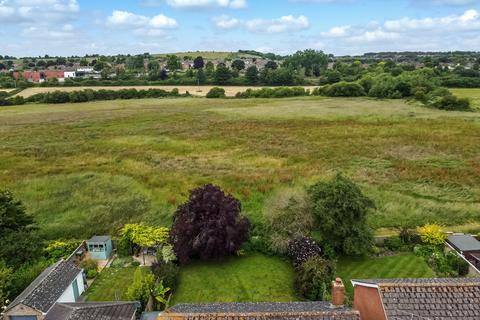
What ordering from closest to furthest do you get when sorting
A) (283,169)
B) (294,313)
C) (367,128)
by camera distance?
1. (294,313)
2. (283,169)
3. (367,128)

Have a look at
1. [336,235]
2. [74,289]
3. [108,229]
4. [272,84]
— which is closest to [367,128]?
[336,235]

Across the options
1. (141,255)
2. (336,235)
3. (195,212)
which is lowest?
(141,255)

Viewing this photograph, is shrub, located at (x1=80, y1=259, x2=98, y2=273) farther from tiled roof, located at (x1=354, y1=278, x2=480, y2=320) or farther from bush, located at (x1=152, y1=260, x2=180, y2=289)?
tiled roof, located at (x1=354, y1=278, x2=480, y2=320)

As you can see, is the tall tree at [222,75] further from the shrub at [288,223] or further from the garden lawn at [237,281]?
the garden lawn at [237,281]

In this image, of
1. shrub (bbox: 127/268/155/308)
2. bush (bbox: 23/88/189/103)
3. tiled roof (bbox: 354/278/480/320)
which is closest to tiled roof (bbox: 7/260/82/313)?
shrub (bbox: 127/268/155/308)

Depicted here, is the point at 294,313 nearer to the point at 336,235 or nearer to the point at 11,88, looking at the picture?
the point at 336,235

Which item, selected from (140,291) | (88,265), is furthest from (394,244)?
(88,265)

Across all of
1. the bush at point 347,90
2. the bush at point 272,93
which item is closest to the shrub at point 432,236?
the bush at point 347,90

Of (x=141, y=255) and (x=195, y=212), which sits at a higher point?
(x=195, y=212)
